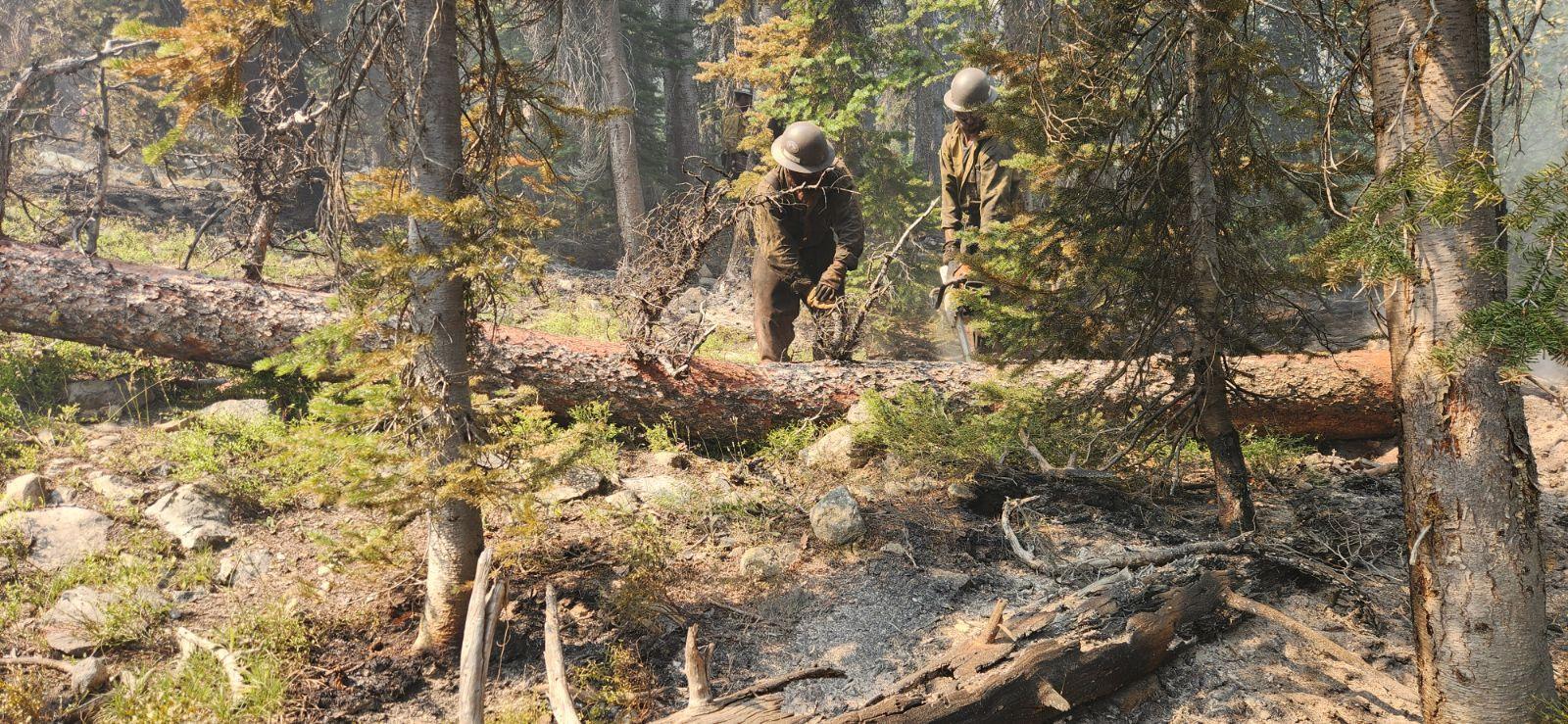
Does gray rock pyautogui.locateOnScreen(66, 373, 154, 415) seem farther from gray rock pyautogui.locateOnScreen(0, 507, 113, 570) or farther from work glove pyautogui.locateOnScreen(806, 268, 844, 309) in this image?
work glove pyautogui.locateOnScreen(806, 268, 844, 309)

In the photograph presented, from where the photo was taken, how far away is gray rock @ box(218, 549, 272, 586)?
175 inches

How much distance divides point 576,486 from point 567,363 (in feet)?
4.22

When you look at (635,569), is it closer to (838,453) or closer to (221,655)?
(221,655)

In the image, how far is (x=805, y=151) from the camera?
23.6 feet

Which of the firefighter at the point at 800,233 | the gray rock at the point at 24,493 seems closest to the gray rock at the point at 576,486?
the firefighter at the point at 800,233

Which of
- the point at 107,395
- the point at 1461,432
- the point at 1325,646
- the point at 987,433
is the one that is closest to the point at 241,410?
the point at 107,395

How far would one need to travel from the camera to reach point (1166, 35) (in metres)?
4.04

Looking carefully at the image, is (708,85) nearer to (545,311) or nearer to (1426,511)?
(545,311)

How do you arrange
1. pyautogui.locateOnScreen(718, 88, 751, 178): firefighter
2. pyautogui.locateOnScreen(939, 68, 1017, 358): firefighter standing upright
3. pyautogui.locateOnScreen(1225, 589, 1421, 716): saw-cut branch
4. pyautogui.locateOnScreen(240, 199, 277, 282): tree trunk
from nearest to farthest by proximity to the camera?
pyautogui.locateOnScreen(1225, 589, 1421, 716): saw-cut branch
pyautogui.locateOnScreen(240, 199, 277, 282): tree trunk
pyautogui.locateOnScreen(939, 68, 1017, 358): firefighter standing upright
pyautogui.locateOnScreen(718, 88, 751, 178): firefighter

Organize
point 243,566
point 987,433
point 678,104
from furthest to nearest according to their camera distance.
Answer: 1. point 678,104
2. point 987,433
3. point 243,566

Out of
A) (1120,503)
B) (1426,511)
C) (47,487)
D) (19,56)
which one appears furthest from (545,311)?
(19,56)

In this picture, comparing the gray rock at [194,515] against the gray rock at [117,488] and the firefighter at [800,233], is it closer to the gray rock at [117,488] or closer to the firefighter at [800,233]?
the gray rock at [117,488]

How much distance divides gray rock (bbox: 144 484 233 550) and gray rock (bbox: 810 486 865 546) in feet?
11.6

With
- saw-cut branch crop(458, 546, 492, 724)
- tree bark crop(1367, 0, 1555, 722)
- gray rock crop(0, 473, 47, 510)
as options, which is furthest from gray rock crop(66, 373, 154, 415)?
tree bark crop(1367, 0, 1555, 722)
